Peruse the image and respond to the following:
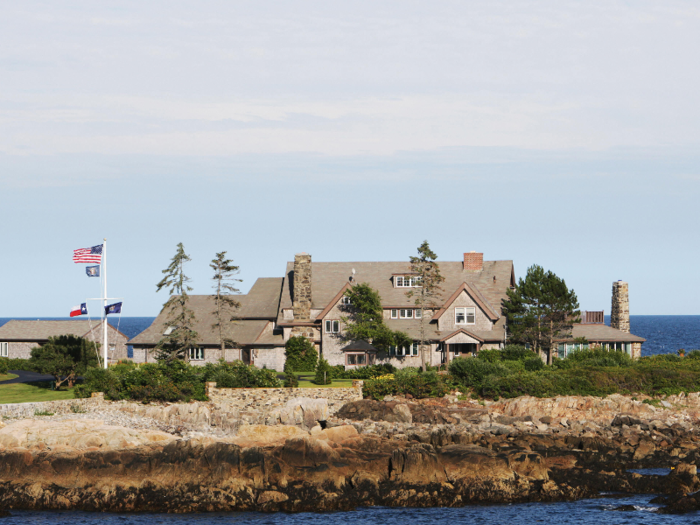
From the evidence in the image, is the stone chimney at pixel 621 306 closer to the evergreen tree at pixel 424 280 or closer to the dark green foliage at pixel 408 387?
the evergreen tree at pixel 424 280

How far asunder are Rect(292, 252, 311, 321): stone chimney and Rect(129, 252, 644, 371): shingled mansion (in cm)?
8

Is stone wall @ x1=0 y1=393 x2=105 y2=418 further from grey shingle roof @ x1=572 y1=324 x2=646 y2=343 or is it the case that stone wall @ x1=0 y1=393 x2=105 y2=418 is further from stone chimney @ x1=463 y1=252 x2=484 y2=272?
grey shingle roof @ x1=572 y1=324 x2=646 y2=343

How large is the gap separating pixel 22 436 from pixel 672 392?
1490 inches

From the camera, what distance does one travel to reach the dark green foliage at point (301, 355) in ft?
207

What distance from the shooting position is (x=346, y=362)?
63.0 m

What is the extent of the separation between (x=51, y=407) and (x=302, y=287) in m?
27.2

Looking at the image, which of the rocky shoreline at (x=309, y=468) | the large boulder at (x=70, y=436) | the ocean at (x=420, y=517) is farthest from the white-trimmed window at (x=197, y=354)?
the ocean at (x=420, y=517)

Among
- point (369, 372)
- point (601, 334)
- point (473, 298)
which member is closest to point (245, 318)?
point (369, 372)

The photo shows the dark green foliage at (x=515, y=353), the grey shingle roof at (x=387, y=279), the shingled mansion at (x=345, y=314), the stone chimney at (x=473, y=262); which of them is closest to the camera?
the dark green foliage at (x=515, y=353)

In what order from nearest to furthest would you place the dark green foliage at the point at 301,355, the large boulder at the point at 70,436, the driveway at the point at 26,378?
the large boulder at the point at 70,436 < the driveway at the point at 26,378 < the dark green foliage at the point at 301,355

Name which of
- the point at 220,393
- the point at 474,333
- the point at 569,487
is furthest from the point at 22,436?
the point at 474,333

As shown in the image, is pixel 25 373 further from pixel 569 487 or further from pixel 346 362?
pixel 569 487

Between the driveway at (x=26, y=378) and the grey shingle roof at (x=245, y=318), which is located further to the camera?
the grey shingle roof at (x=245, y=318)

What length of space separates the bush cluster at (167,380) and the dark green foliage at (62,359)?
2.80m
